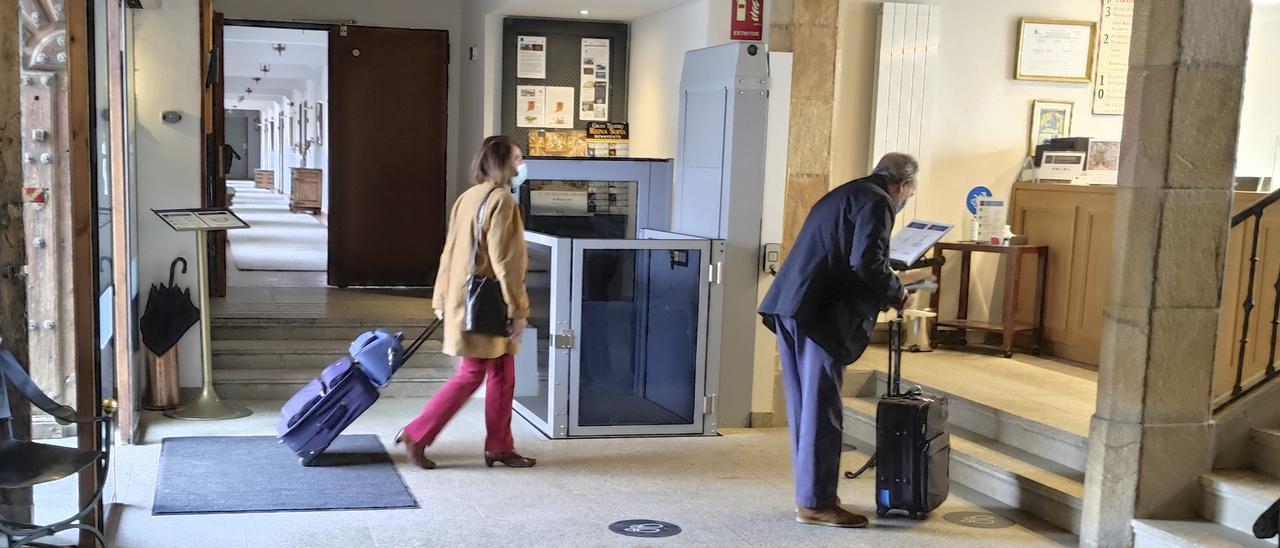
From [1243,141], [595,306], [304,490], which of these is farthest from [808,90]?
[1243,141]

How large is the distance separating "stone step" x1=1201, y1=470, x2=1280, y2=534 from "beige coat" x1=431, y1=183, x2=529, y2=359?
2883 mm

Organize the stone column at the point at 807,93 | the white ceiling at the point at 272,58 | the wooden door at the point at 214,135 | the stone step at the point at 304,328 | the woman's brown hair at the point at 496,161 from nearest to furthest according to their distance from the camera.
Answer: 1. the woman's brown hair at the point at 496,161
2. the stone column at the point at 807,93
3. the stone step at the point at 304,328
4. the wooden door at the point at 214,135
5. the white ceiling at the point at 272,58

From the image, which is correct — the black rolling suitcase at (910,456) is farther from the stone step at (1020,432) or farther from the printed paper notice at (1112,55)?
the printed paper notice at (1112,55)

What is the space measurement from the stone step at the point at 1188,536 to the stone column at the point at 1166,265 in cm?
6

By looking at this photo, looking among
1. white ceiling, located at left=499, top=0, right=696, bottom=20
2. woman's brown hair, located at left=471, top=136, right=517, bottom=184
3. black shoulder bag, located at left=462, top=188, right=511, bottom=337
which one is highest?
white ceiling, located at left=499, top=0, right=696, bottom=20

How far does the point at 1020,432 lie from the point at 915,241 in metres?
1.08

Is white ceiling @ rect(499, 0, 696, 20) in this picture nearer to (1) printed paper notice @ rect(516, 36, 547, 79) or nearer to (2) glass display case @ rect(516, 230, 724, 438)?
(1) printed paper notice @ rect(516, 36, 547, 79)

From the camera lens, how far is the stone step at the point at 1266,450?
15.6 ft

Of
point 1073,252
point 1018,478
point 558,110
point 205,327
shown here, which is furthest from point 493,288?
point 1073,252

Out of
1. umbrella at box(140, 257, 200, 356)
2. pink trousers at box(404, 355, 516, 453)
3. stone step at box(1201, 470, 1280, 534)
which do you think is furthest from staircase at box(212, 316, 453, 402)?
stone step at box(1201, 470, 1280, 534)

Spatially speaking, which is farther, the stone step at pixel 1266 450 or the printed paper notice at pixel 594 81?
the printed paper notice at pixel 594 81

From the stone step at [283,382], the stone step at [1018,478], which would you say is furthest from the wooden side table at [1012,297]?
the stone step at [283,382]

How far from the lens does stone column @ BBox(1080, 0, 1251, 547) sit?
14.7 ft

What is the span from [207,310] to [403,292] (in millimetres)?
2922
